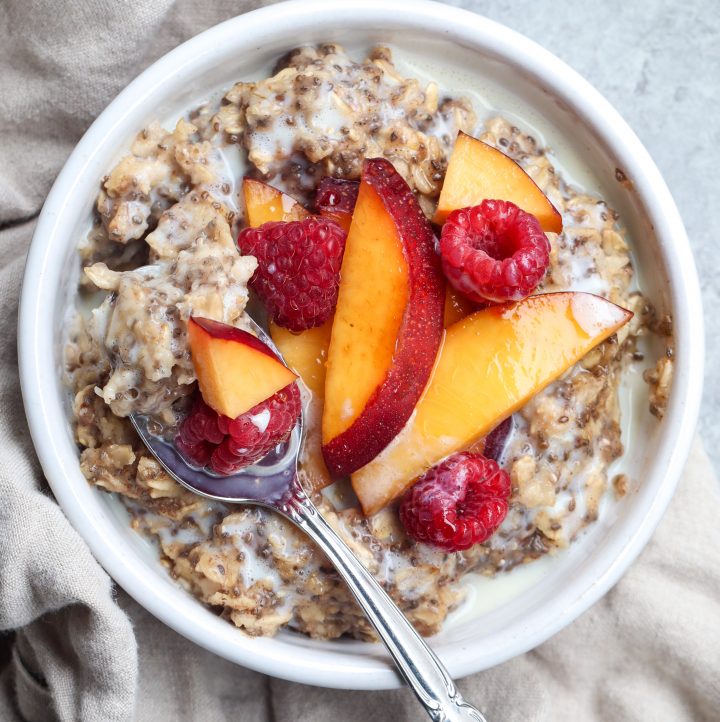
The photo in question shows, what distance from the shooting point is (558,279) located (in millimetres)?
1742

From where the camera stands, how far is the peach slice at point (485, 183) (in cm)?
172

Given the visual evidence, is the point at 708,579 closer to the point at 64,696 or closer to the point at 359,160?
the point at 359,160

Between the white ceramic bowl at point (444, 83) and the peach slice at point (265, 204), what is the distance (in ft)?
0.88

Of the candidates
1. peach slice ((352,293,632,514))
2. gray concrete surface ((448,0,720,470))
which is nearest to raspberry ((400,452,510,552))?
peach slice ((352,293,632,514))

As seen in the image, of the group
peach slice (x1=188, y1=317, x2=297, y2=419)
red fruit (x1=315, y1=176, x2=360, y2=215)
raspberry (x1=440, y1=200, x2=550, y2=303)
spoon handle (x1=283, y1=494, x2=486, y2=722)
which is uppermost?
raspberry (x1=440, y1=200, x2=550, y2=303)

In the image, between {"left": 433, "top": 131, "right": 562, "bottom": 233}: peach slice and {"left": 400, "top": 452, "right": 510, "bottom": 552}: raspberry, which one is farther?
{"left": 433, "top": 131, "right": 562, "bottom": 233}: peach slice

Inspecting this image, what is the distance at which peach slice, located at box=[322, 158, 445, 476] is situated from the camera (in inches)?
63.6

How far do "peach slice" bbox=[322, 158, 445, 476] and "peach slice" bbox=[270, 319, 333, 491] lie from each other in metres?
0.05

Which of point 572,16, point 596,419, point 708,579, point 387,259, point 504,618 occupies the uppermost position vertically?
point 572,16

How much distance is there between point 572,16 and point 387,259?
95 centimetres

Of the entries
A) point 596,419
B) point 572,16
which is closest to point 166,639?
point 596,419

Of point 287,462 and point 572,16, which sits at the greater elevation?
point 572,16

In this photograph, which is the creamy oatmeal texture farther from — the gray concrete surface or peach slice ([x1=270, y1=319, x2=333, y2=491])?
the gray concrete surface

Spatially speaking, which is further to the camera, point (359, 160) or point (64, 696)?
point (64, 696)
